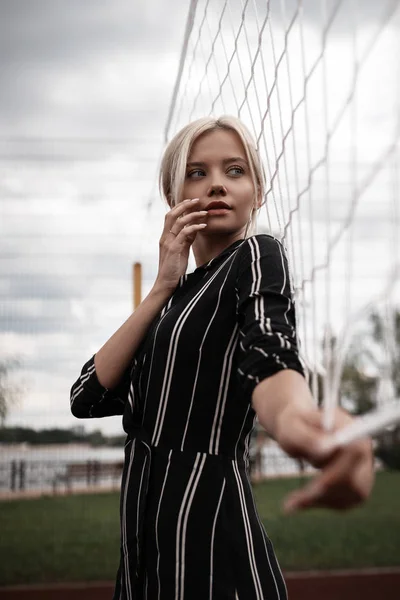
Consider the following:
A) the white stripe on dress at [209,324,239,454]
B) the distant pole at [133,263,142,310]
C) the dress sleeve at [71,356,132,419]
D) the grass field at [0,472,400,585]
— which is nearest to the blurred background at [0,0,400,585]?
the grass field at [0,472,400,585]

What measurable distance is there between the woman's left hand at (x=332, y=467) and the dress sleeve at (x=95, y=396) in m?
0.42

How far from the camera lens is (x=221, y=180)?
0.81 metres

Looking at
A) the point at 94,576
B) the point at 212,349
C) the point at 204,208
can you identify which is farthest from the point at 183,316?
the point at 94,576

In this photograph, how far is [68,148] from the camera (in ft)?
19.5

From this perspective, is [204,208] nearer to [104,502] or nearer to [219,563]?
[219,563]

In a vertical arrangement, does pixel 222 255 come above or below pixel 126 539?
above

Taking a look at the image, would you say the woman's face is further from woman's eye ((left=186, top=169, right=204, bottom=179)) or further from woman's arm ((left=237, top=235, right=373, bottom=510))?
woman's arm ((left=237, top=235, right=373, bottom=510))

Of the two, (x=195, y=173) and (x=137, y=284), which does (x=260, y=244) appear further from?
(x=137, y=284)

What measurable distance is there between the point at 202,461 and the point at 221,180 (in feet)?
0.98

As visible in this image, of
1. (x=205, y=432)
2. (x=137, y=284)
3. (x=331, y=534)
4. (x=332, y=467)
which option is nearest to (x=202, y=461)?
(x=205, y=432)

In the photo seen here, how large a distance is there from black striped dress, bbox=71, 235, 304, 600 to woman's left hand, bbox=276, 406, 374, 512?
0.63 ft

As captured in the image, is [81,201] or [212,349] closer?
[212,349]

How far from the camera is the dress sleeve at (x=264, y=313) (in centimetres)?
53

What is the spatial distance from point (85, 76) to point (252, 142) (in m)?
6.03
